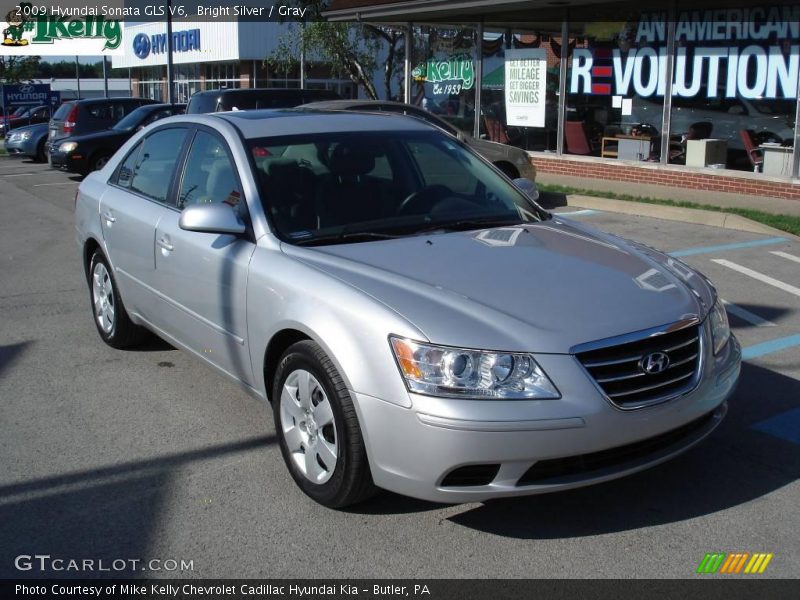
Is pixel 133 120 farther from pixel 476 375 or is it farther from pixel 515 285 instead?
pixel 476 375

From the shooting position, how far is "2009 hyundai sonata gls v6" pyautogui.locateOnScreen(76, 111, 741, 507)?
3.39 metres

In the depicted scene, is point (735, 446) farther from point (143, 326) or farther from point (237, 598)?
point (143, 326)

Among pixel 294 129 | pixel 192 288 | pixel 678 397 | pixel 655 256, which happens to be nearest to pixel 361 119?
pixel 294 129

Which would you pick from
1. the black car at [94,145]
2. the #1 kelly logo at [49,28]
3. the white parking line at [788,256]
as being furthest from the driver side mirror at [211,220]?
the #1 kelly logo at [49,28]

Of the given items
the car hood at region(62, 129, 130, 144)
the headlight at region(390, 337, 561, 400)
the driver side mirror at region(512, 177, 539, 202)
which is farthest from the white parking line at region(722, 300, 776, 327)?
the car hood at region(62, 129, 130, 144)

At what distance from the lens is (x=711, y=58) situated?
13.6 metres

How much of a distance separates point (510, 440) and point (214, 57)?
136 ft

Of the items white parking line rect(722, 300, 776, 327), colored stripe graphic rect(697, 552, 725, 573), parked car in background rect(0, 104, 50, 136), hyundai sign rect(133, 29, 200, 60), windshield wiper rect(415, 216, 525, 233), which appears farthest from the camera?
hyundai sign rect(133, 29, 200, 60)

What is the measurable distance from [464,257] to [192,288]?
1.61 metres

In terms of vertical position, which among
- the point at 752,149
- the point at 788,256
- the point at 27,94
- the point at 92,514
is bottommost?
the point at 92,514

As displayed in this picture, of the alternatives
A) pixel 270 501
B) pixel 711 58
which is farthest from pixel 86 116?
pixel 270 501

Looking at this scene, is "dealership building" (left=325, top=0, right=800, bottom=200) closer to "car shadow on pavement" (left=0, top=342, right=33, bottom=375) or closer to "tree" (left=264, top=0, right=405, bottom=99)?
"tree" (left=264, top=0, right=405, bottom=99)

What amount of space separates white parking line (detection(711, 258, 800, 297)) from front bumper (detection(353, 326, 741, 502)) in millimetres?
5020

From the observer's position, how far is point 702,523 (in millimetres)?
3779
